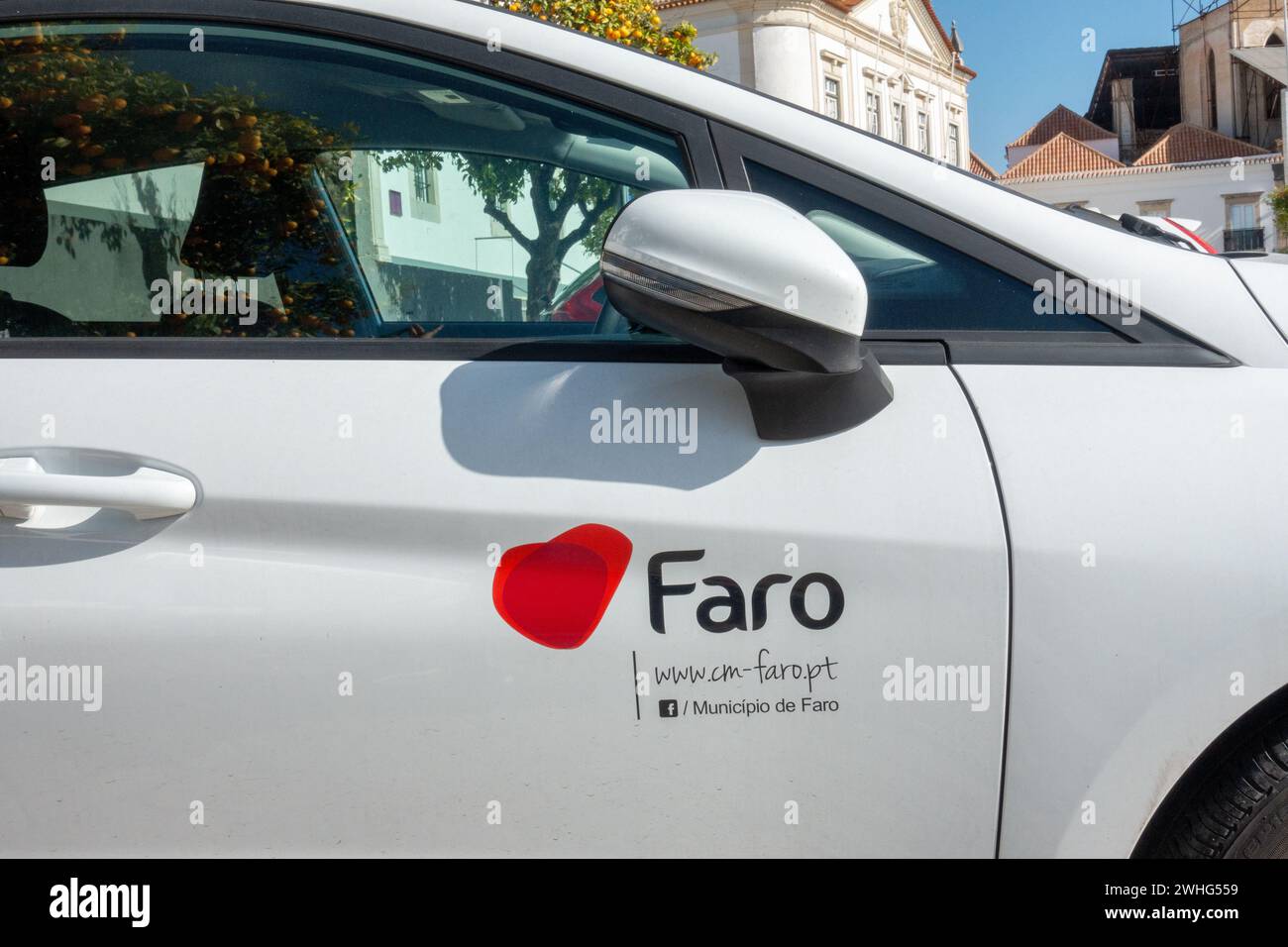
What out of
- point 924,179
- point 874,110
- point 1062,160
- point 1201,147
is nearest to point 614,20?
point 924,179

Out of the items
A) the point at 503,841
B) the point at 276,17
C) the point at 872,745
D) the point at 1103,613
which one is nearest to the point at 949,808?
the point at 872,745

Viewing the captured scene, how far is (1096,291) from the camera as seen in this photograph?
4.88 ft

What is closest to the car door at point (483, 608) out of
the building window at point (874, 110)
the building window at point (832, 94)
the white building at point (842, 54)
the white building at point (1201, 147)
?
the white building at point (842, 54)

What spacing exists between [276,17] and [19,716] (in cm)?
94

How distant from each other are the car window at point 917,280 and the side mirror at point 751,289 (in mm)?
147

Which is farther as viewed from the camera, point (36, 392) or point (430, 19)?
point (430, 19)

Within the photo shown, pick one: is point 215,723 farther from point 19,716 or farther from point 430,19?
point 430,19

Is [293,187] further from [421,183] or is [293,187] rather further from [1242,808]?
[1242,808]

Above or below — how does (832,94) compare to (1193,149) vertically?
below

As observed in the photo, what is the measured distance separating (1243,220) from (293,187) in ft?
171

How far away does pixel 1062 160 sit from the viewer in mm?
48500

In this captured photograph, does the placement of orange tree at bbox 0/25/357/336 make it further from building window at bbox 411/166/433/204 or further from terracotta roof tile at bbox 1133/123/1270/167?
terracotta roof tile at bbox 1133/123/1270/167

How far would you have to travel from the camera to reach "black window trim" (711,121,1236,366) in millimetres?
1459
